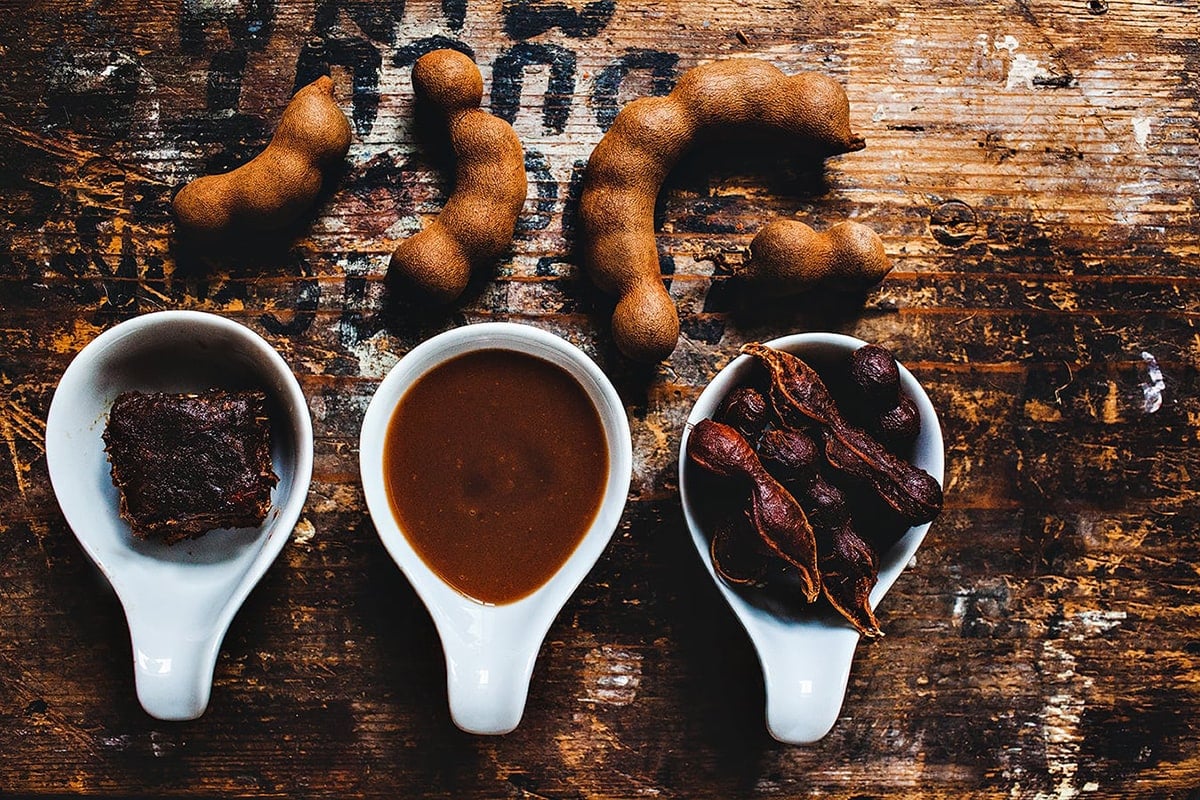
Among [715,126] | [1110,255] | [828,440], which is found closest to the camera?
[828,440]

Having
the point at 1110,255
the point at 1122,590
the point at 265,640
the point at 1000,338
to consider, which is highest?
the point at 1110,255

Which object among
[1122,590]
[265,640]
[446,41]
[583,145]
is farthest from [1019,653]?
[446,41]

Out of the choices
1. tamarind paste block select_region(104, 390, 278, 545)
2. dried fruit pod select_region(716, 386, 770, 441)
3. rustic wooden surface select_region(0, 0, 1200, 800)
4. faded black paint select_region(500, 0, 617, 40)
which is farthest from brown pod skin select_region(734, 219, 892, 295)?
tamarind paste block select_region(104, 390, 278, 545)

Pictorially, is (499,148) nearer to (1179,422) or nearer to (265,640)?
(265,640)

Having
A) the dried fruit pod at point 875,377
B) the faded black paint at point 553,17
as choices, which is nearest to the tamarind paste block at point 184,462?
the faded black paint at point 553,17

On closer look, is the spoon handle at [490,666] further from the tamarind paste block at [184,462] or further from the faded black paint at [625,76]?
the faded black paint at [625,76]

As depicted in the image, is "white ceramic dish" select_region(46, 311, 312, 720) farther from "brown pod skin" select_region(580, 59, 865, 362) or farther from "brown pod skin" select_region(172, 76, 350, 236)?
"brown pod skin" select_region(580, 59, 865, 362)
